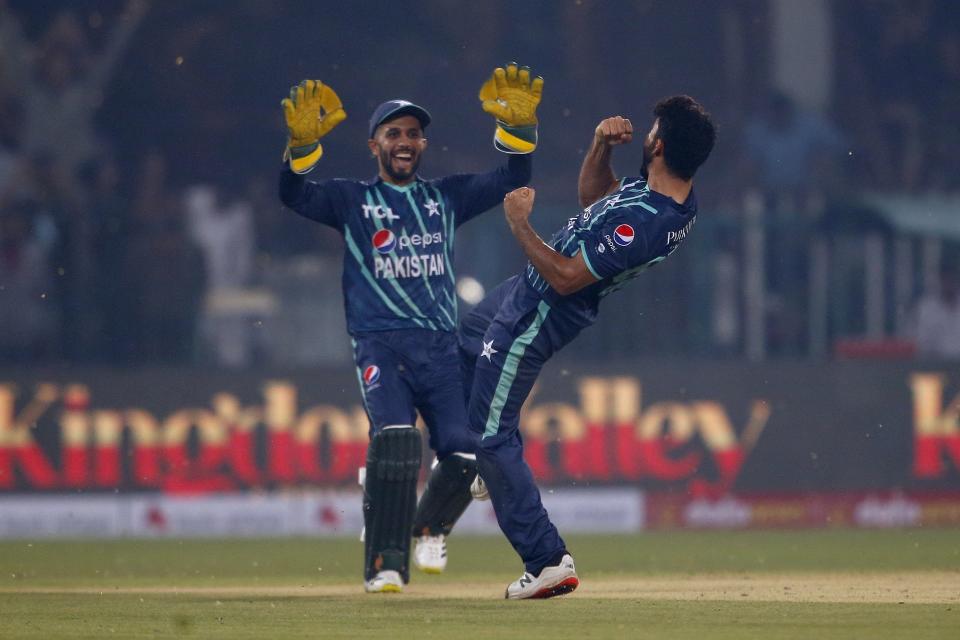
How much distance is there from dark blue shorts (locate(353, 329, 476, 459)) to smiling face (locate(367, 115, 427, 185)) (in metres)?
0.68

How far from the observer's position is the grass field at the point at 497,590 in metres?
5.51

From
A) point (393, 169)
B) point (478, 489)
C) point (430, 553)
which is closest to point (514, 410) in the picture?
point (478, 489)

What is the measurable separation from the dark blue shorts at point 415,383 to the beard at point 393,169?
0.65 metres

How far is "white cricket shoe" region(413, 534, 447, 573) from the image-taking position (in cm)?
743

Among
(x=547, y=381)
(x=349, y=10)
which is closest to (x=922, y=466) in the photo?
(x=547, y=381)

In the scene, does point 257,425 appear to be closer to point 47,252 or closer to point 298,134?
point 47,252

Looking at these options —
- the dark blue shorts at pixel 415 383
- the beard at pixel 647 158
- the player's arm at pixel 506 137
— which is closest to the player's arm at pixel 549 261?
the beard at pixel 647 158

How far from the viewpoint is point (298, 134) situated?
6.90 metres

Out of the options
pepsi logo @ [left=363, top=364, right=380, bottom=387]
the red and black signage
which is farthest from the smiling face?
the red and black signage

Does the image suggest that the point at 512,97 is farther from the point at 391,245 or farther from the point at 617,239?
the point at 617,239

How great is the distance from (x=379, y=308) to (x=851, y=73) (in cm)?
678

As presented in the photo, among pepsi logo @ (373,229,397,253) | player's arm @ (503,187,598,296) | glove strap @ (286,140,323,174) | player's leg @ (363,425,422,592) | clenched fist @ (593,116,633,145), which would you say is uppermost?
clenched fist @ (593,116,633,145)

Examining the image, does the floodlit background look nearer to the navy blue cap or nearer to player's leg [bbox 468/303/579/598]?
the navy blue cap

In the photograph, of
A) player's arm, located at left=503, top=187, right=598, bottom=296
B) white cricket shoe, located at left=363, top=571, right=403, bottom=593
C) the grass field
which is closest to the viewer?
the grass field
